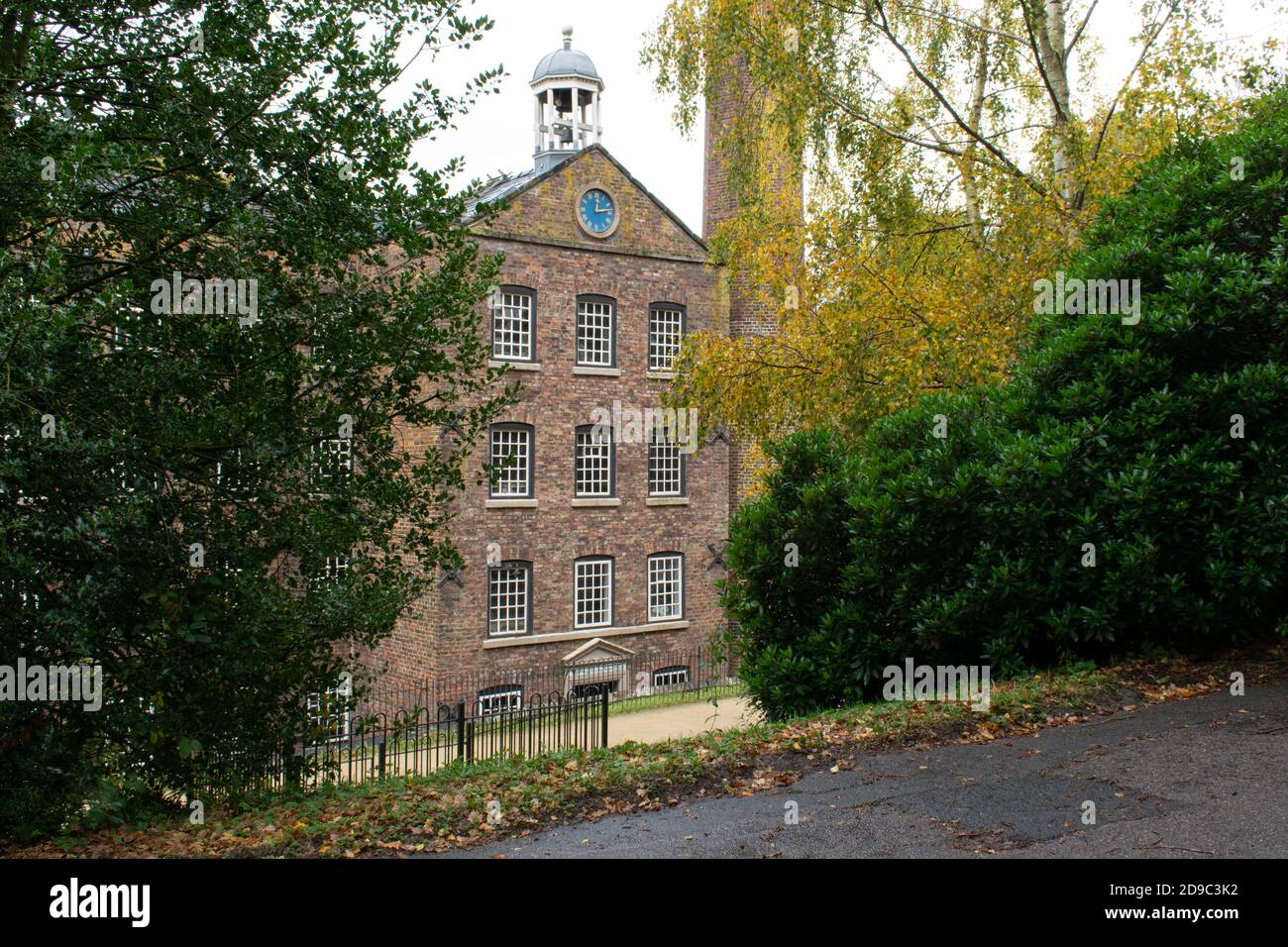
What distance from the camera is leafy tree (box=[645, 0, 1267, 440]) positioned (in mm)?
15078

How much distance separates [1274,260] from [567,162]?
68.6 ft

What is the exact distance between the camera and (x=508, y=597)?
27266 millimetres

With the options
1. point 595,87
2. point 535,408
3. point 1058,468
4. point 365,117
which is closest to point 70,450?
point 365,117

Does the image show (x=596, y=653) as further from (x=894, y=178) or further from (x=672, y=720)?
(x=894, y=178)

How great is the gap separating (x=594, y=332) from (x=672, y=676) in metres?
9.87

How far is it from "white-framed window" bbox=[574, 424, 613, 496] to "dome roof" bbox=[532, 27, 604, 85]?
1148 cm

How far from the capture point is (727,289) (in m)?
30.9

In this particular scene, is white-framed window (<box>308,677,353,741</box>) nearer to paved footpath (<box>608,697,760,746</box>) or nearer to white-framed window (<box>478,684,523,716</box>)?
paved footpath (<box>608,697,760,746</box>)

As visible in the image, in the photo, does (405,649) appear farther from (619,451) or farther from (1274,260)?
(1274,260)

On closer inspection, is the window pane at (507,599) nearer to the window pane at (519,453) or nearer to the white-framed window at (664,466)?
the window pane at (519,453)

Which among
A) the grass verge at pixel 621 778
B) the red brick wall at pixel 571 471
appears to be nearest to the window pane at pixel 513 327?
the red brick wall at pixel 571 471

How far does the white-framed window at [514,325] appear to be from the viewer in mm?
27062

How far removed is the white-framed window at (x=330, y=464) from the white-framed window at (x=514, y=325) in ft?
58.5

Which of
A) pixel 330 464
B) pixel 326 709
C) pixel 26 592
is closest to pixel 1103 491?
pixel 330 464
